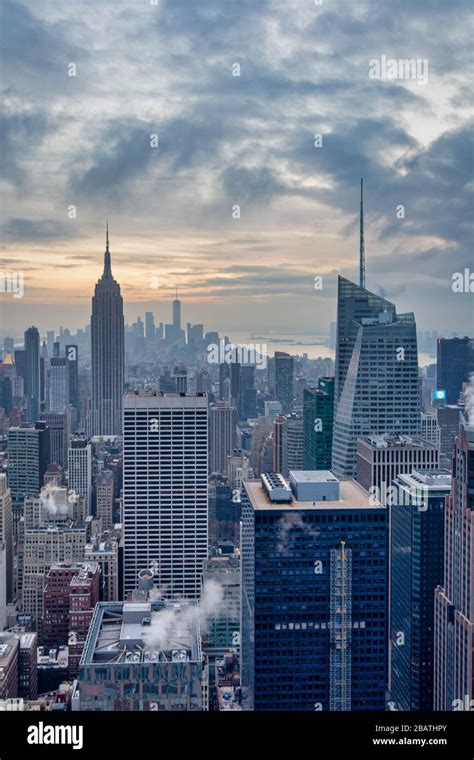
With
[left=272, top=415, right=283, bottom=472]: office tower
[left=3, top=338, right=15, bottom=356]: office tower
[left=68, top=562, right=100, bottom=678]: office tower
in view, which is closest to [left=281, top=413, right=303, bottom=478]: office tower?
[left=272, top=415, right=283, bottom=472]: office tower

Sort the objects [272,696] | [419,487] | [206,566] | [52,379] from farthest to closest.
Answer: [52,379] < [206,566] < [419,487] < [272,696]

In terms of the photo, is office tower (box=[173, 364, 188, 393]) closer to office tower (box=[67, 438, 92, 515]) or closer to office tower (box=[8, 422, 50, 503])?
office tower (box=[67, 438, 92, 515])

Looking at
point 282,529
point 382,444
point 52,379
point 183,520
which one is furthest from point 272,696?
point 52,379

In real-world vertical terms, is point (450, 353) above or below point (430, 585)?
above

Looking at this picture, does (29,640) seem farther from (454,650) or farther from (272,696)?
(454,650)
